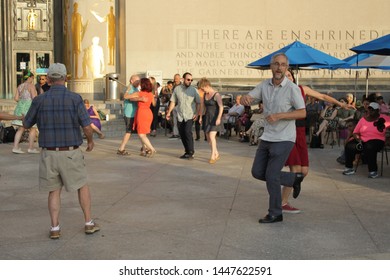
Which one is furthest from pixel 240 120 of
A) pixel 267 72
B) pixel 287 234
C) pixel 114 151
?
pixel 287 234

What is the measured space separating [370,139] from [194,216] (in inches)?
161

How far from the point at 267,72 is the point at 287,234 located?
1850cm

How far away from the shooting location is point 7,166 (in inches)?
435

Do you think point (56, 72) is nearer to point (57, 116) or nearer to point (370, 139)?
point (57, 116)

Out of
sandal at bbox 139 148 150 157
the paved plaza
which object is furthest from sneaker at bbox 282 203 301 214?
sandal at bbox 139 148 150 157

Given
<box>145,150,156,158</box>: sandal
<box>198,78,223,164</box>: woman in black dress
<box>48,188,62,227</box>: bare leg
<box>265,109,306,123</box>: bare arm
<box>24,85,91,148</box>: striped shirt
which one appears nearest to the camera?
<box>24,85,91,148</box>: striped shirt

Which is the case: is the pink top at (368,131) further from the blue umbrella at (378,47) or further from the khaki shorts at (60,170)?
the khaki shorts at (60,170)

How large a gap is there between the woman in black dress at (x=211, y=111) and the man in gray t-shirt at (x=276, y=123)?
467cm

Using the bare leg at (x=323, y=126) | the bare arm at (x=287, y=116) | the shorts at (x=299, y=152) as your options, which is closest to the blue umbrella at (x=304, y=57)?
the bare leg at (x=323, y=126)

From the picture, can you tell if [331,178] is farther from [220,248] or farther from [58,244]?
[58,244]

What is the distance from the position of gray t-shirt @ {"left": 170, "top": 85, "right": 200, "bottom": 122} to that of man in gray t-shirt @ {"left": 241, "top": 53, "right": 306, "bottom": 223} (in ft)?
17.1

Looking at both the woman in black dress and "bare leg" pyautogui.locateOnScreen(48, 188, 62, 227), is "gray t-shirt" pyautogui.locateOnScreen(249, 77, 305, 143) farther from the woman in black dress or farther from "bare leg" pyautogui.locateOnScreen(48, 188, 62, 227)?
the woman in black dress

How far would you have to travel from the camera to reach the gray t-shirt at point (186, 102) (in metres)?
11.9

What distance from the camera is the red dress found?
12.0 m
